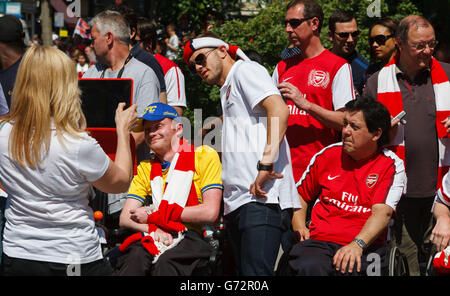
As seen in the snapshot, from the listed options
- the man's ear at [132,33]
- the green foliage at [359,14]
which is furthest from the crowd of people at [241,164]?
the green foliage at [359,14]

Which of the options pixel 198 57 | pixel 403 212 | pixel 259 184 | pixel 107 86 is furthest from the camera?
pixel 403 212

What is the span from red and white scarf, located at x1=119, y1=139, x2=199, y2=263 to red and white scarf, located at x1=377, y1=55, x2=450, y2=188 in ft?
4.82

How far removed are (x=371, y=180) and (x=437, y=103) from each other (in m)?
0.83

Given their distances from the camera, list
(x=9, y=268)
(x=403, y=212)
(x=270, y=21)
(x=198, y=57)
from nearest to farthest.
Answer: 1. (x=9, y=268)
2. (x=198, y=57)
3. (x=403, y=212)
4. (x=270, y=21)

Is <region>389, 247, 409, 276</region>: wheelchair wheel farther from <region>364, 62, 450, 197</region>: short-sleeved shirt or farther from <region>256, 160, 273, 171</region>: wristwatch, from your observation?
<region>256, 160, 273, 171</region>: wristwatch

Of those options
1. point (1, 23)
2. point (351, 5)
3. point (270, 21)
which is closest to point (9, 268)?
point (1, 23)

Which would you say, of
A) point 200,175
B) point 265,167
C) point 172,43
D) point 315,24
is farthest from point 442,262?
point 172,43

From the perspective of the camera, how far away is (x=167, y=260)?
152 inches

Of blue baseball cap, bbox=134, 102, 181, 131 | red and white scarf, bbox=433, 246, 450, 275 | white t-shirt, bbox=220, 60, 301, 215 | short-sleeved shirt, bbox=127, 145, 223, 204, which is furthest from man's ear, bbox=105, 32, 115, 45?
red and white scarf, bbox=433, 246, 450, 275

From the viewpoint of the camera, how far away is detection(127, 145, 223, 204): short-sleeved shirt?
413 centimetres

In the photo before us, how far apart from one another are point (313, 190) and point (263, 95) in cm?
101

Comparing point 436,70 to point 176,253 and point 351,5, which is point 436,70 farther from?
point 351,5

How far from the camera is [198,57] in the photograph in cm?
380

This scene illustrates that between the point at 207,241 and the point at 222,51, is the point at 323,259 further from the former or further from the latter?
the point at 222,51
